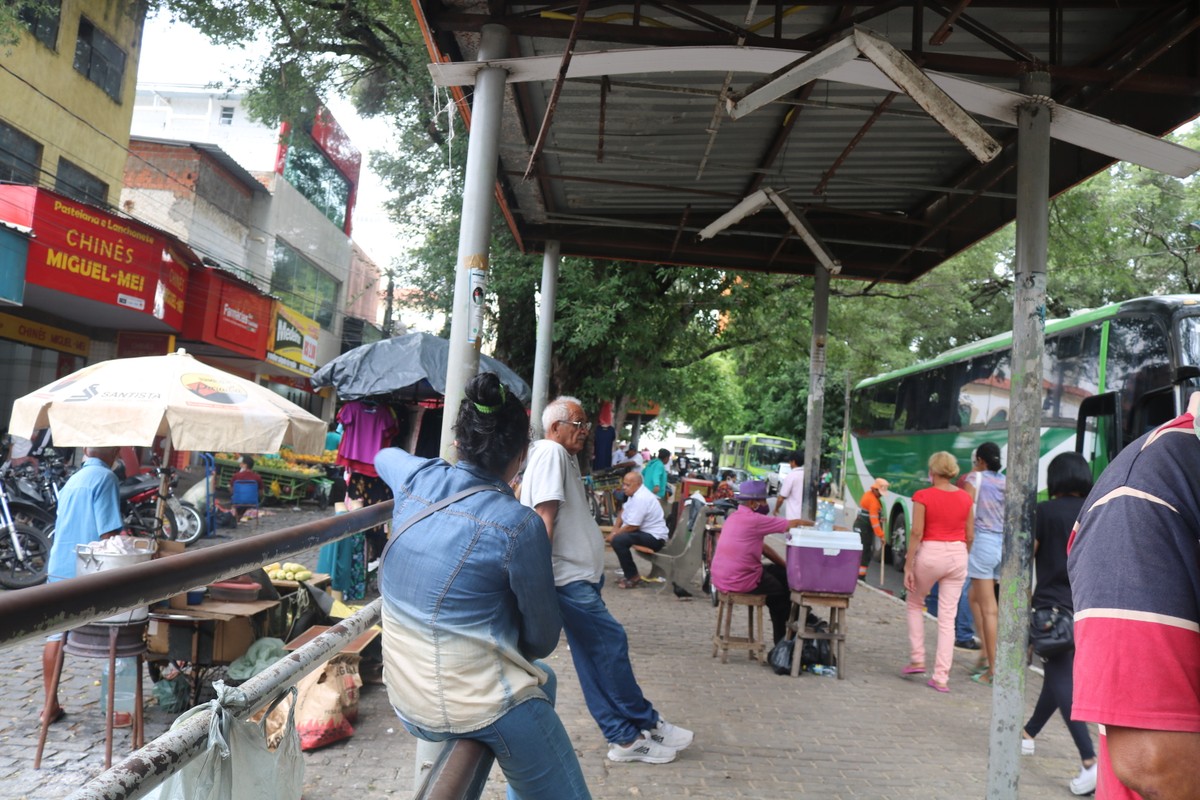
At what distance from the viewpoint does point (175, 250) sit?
19297 mm

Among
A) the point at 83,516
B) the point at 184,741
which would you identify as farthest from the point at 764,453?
the point at 184,741

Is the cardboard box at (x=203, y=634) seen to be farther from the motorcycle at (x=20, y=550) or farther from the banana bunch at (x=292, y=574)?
the motorcycle at (x=20, y=550)

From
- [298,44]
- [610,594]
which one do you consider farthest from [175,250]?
[610,594]

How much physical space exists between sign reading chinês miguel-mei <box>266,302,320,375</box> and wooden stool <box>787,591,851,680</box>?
20942 millimetres

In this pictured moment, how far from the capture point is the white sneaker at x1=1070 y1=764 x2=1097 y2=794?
194 inches

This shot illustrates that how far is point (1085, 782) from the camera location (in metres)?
4.96

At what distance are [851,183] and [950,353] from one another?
825 centimetres

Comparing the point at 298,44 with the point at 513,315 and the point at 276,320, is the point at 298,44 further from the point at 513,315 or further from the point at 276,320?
the point at 276,320

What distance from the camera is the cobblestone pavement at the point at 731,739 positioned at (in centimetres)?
479

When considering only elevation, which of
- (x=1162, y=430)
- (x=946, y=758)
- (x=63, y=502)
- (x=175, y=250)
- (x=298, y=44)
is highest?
(x=298, y=44)

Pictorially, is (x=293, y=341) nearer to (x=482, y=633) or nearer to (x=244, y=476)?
(x=244, y=476)

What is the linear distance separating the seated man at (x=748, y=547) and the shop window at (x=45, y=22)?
54.7 ft

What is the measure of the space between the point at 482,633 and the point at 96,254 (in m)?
16.8

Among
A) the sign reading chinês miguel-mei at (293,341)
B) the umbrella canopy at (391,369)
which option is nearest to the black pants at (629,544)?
the umbrella canopy at (391,369)
